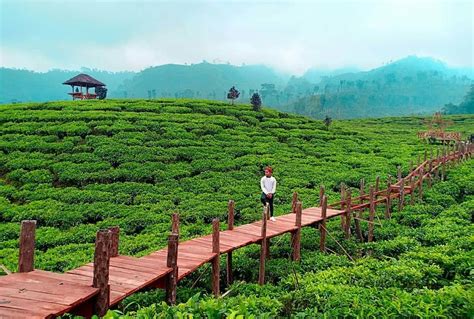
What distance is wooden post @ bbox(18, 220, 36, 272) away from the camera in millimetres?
6574

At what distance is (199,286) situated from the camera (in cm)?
1144

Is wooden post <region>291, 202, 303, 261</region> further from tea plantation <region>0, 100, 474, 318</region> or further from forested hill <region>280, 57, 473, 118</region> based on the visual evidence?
forested hill <region>280, 57, 473, 118</region>

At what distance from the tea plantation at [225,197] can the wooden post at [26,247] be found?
1.94m

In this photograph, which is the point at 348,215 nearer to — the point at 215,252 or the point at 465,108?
the point at 215,252

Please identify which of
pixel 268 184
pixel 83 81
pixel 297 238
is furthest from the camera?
pixel 83 81

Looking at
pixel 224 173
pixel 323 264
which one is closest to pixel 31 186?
pixel 224 173

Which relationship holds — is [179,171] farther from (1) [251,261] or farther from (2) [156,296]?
(2) [156,296]

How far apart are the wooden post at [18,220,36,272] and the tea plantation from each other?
194 centimetres

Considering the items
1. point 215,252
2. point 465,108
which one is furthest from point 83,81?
point 465,108

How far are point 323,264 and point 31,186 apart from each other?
17.1 m

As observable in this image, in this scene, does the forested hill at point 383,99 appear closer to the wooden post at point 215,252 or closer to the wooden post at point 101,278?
the wooden post at point 215,252

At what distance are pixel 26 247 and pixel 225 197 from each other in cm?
1501

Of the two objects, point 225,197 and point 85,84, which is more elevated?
point 85,84

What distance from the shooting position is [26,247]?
21.7ft
